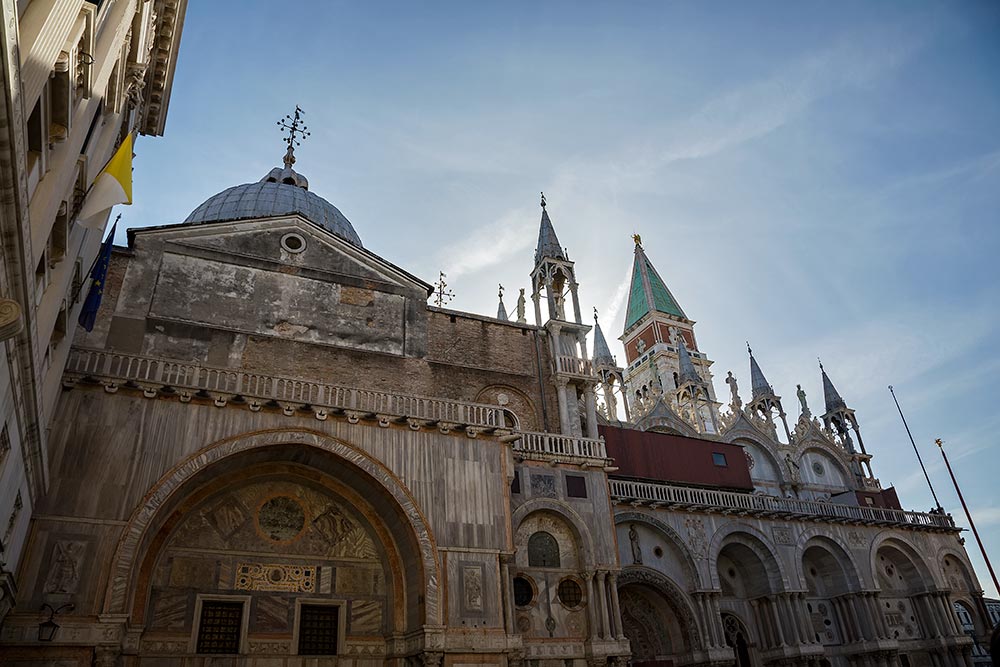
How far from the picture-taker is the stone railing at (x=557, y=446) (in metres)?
23.2

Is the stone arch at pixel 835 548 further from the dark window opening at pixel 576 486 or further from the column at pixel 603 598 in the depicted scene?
the dark window opening at pixel 576 486

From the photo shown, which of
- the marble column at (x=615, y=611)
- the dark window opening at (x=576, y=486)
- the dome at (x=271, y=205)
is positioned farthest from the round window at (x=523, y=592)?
the dome at (x=271, y=205)

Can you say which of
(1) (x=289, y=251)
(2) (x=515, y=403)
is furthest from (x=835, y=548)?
(1) (x=289, y=251)

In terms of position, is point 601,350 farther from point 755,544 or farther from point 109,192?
point 109,192

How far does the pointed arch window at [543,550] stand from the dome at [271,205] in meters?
16.8

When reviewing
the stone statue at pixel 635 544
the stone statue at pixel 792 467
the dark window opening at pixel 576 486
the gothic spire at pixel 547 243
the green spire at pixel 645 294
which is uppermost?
the green spire at pixel 645 294

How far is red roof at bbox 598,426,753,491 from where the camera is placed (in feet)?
98.7

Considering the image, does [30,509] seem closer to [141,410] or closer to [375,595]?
[141,410]

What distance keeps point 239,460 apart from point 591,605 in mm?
11794

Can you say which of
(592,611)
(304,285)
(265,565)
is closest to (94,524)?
(265,565)

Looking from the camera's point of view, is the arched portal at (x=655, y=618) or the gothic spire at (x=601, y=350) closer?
the arched portal at (x=655, y=618)

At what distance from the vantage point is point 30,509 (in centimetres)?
1411

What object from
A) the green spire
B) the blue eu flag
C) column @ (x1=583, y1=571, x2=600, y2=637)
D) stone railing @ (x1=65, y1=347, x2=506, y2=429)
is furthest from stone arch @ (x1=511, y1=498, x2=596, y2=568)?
the green spire

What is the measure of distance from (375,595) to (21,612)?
877cm
